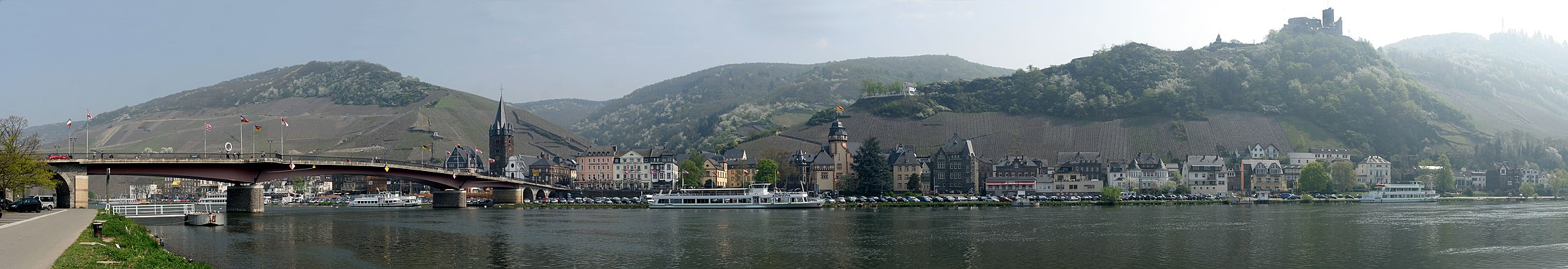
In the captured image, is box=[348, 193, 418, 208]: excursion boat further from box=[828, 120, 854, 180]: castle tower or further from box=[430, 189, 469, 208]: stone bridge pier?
box=[828, 120, 854, 180]: castle tower

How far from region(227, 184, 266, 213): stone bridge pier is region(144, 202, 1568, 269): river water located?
6.87 meters

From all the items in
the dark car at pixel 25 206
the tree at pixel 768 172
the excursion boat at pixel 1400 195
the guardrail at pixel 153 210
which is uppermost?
the tree at pixel 768 172

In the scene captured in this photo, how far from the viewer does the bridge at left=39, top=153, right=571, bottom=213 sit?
92125mm

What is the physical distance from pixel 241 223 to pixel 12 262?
5711 centimetres

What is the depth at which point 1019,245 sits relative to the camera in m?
65.4

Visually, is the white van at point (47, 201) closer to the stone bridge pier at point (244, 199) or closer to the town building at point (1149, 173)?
the stone bridge pier at point (244, 199)

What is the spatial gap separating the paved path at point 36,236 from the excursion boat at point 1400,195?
16165 centimetres

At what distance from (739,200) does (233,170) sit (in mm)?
Answer: 58395

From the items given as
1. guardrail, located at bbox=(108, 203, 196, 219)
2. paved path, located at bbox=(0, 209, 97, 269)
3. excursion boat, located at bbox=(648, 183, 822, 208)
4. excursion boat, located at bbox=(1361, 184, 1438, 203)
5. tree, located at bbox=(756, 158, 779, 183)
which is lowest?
excursion boat, located at bbox=(1361, 184, 1438, 203)

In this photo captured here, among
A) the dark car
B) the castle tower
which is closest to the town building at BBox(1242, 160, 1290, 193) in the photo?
the castle tower

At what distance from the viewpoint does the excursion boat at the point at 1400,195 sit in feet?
554

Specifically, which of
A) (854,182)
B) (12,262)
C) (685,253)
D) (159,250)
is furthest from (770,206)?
(12,262)

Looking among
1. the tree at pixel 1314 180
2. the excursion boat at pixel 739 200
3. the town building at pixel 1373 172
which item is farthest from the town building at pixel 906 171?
the town building at pixel 1373 172

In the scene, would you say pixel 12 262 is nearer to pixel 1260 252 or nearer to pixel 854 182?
pixel 1260 252
